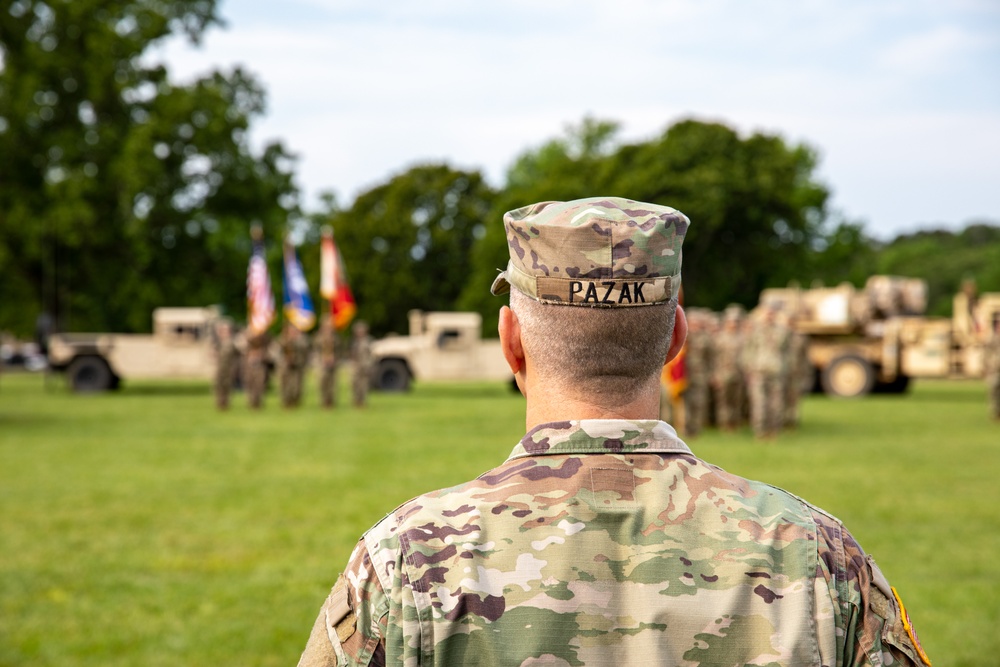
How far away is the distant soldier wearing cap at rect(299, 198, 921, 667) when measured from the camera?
5.99 ft

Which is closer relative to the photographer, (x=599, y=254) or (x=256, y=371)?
(x=599, y=254)

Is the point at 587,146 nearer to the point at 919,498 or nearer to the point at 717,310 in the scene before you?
the point at 717,310

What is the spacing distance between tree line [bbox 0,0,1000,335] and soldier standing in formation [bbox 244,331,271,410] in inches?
380

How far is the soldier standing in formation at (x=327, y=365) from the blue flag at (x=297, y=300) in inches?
16.7

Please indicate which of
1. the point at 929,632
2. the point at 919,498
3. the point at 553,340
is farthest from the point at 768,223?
the point at 553,340

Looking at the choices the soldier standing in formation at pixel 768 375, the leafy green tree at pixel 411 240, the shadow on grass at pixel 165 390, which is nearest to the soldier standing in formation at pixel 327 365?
the shadow on grass at pixel 165 390

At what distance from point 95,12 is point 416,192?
2502cm

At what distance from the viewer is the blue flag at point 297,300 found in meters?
23.3

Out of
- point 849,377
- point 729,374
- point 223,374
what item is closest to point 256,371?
point 223,374

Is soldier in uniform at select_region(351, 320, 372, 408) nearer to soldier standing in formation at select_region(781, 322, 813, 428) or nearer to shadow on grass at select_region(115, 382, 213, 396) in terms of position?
shadow on grass at select_region(115, 382, 213, 396)

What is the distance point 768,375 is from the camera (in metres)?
16.3

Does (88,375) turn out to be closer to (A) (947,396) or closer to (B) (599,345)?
(A) (947,396)

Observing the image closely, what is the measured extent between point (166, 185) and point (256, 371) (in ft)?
52.7

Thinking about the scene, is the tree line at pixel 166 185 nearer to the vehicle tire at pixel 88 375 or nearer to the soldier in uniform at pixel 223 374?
the vehicle tire at pixel 88 375
